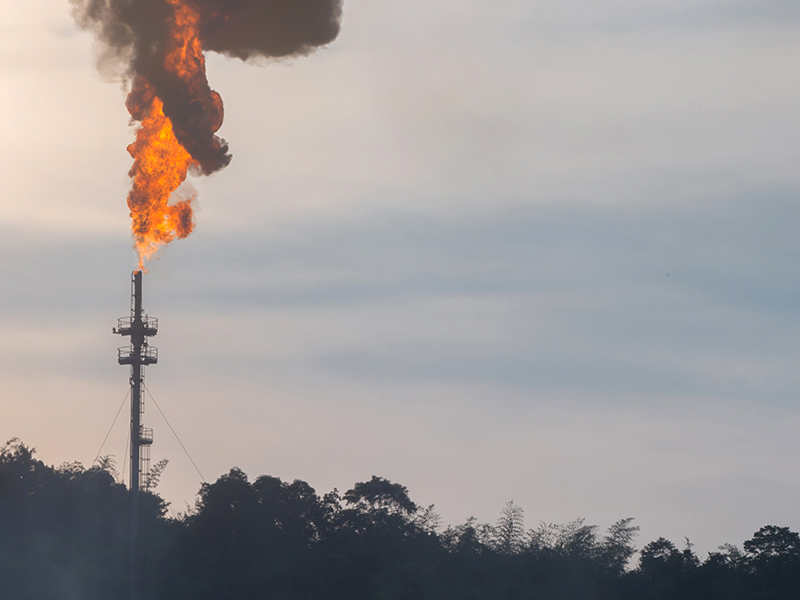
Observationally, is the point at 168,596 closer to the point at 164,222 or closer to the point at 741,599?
the point at 164,222

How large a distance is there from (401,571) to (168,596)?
75.8 feet

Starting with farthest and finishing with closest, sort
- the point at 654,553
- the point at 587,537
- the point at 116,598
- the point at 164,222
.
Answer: the point at 587,537, the point at 654,553, the point at 116,598, the point at 164,222

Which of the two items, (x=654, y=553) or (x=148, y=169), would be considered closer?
(x=148, y=169)

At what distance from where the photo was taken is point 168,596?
121688mm

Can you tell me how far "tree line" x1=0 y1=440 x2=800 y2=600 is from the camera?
405 feet

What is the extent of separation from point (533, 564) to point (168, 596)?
39816 millimetres

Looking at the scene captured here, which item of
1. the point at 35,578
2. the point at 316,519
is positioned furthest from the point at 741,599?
the point at 35,578

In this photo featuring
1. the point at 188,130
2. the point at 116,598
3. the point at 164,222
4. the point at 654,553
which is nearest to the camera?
the point at 188,130

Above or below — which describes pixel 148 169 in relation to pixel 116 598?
above

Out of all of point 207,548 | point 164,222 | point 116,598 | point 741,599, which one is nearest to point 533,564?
point 741,599

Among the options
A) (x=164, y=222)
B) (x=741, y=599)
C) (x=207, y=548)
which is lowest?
(x=741, y=599)

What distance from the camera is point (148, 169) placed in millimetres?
89438

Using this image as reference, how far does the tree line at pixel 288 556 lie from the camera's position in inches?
4855

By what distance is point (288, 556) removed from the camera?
5187 inches
